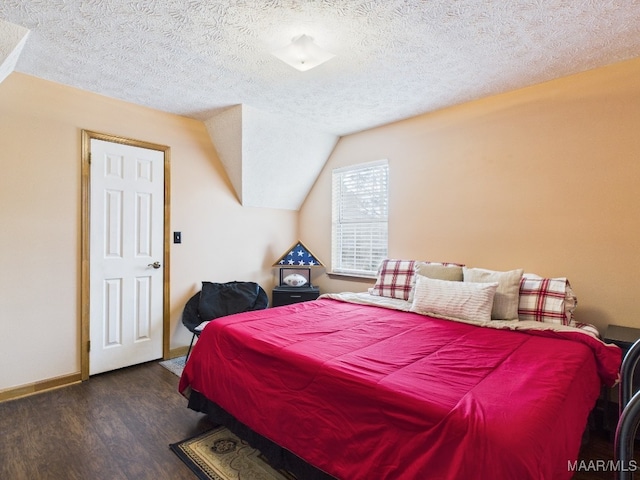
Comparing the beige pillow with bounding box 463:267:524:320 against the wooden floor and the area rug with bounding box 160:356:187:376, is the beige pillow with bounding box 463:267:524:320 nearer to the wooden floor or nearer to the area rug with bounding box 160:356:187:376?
the wooden floor

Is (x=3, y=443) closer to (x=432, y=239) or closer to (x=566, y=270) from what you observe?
(x=432, y=239)

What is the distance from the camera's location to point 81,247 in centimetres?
280

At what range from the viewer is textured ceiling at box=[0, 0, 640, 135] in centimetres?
176

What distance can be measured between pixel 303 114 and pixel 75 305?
263cm

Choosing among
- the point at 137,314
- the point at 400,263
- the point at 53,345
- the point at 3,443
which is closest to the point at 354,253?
the point at 400,263

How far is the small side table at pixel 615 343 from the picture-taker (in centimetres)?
197

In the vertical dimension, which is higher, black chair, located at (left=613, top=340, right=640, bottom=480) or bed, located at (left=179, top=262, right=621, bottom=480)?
black chair, located at (left=613, top=340, right=640, bottom=480)

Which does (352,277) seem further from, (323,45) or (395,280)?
(323,45)

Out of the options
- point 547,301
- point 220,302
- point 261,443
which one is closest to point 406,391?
point 261,443

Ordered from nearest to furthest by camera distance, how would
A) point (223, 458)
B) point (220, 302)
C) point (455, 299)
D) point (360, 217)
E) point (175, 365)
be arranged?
point (223, 458) < point (455, 299) < point (175, 365) < point (220, 302) < point (360, 217)

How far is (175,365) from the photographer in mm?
3162

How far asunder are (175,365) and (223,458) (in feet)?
5.16

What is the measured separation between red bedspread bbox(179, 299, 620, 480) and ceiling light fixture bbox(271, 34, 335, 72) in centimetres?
165

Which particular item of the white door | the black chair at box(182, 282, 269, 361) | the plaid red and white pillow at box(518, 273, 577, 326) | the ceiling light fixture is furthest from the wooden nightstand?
the ceiling light fixture
